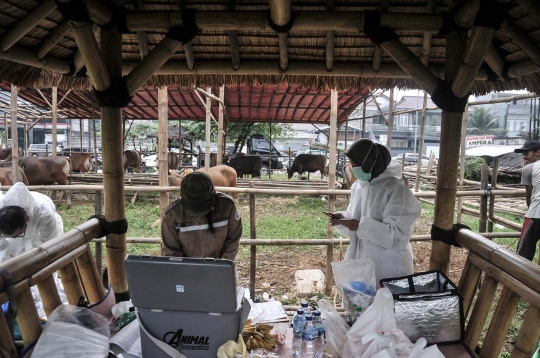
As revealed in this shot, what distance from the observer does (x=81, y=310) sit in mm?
1969

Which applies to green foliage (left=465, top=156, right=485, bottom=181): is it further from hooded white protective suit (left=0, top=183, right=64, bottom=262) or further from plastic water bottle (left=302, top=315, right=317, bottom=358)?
hooded white protective suit (left=0, top=183, right=64, bottom=262)

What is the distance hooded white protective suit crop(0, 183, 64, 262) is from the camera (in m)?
3.19

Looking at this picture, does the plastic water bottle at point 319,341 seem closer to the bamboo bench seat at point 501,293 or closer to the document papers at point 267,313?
the document papers at point 267,313

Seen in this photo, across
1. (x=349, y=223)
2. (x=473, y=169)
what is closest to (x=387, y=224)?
(x=349, y=223)

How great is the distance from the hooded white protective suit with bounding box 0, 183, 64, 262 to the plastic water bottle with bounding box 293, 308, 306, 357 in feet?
8.47

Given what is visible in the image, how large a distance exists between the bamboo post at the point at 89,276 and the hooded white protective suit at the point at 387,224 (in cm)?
187

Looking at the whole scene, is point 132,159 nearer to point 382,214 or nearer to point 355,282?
point 382,214

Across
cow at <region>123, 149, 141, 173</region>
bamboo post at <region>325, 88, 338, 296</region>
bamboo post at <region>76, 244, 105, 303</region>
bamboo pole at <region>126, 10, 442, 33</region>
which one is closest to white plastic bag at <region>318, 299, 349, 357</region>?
bamboo post at <region>76, 244, 105, 303</region>

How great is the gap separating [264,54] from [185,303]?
231 centimetres

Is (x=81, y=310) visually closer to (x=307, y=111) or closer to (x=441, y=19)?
(x=441, y=19)

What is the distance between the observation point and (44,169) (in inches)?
447

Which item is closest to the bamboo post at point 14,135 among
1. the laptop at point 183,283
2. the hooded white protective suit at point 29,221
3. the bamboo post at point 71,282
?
the hooded white protective suit at point 29,221

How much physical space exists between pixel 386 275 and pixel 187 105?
11701 mm

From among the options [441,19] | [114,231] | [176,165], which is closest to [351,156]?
[441,19]
